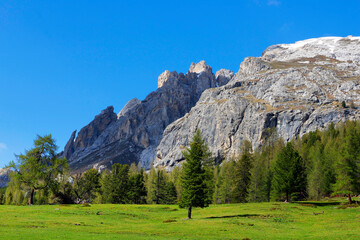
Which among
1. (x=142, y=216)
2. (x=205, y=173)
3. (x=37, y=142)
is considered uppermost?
(x=37, y=142)

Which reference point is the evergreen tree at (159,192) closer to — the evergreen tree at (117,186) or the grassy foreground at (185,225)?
the evergreen tree at (117,186)

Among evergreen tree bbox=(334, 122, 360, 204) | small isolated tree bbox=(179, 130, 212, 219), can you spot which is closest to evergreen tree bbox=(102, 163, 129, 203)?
small isolated tree bbox=(179, 130, 212, 219)

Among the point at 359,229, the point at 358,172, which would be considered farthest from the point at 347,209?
the point at 359,229

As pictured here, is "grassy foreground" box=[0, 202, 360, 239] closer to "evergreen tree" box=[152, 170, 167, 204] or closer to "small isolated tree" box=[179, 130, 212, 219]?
"small isolated tree" box=[179, 130, 212, 219]

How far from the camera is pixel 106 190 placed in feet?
334

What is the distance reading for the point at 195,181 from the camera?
55156 millimetres

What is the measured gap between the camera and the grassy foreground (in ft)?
107

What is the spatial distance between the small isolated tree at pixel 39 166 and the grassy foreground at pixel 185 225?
15177 millimetres

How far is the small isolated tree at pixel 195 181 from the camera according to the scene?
178ft

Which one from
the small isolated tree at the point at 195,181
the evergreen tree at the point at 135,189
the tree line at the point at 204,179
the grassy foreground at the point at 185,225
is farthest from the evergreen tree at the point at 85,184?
the small isolated tree at the point at 195,181

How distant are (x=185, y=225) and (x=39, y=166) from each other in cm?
3981

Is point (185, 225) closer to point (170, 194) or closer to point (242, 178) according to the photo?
point (242, 178)

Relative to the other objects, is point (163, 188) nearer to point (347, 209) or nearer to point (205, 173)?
point (205, 173)

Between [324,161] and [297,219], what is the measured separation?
48.3 m
